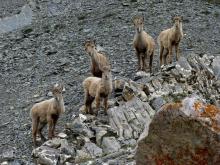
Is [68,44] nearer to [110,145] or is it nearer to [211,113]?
[110,145]

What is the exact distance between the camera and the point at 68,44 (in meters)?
36.9

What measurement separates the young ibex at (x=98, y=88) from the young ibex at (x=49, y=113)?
1.18 metres

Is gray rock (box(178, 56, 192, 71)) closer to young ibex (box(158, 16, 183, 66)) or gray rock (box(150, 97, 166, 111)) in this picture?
young ibex (box(158, 16, 183, 66))

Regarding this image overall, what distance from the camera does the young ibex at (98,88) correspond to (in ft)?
66.7

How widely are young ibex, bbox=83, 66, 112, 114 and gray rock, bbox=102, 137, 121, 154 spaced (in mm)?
1755

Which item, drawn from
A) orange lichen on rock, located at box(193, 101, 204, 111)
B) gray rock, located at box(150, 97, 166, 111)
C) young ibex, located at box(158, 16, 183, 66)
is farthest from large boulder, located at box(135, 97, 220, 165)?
young ibex, located at box(158, 16, 183, 66)

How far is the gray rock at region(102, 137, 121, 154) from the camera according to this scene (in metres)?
18.6

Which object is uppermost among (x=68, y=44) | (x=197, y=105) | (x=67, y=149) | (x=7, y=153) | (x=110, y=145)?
(x=197, y=105)

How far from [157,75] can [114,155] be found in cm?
765

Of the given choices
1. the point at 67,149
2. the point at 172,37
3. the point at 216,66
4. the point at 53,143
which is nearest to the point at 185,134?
the point at 67,149

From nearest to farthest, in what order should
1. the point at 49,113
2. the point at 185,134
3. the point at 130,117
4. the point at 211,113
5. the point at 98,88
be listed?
the point at 211,113 → the point at 185,134 → the point at 49,113 → the point at 98,88 → the point at 130,117

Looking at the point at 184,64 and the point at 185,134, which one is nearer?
the point at 185,134

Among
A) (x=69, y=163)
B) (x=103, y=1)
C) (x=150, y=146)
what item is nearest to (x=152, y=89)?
(x=69, y=163)

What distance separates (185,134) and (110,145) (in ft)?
25.6
